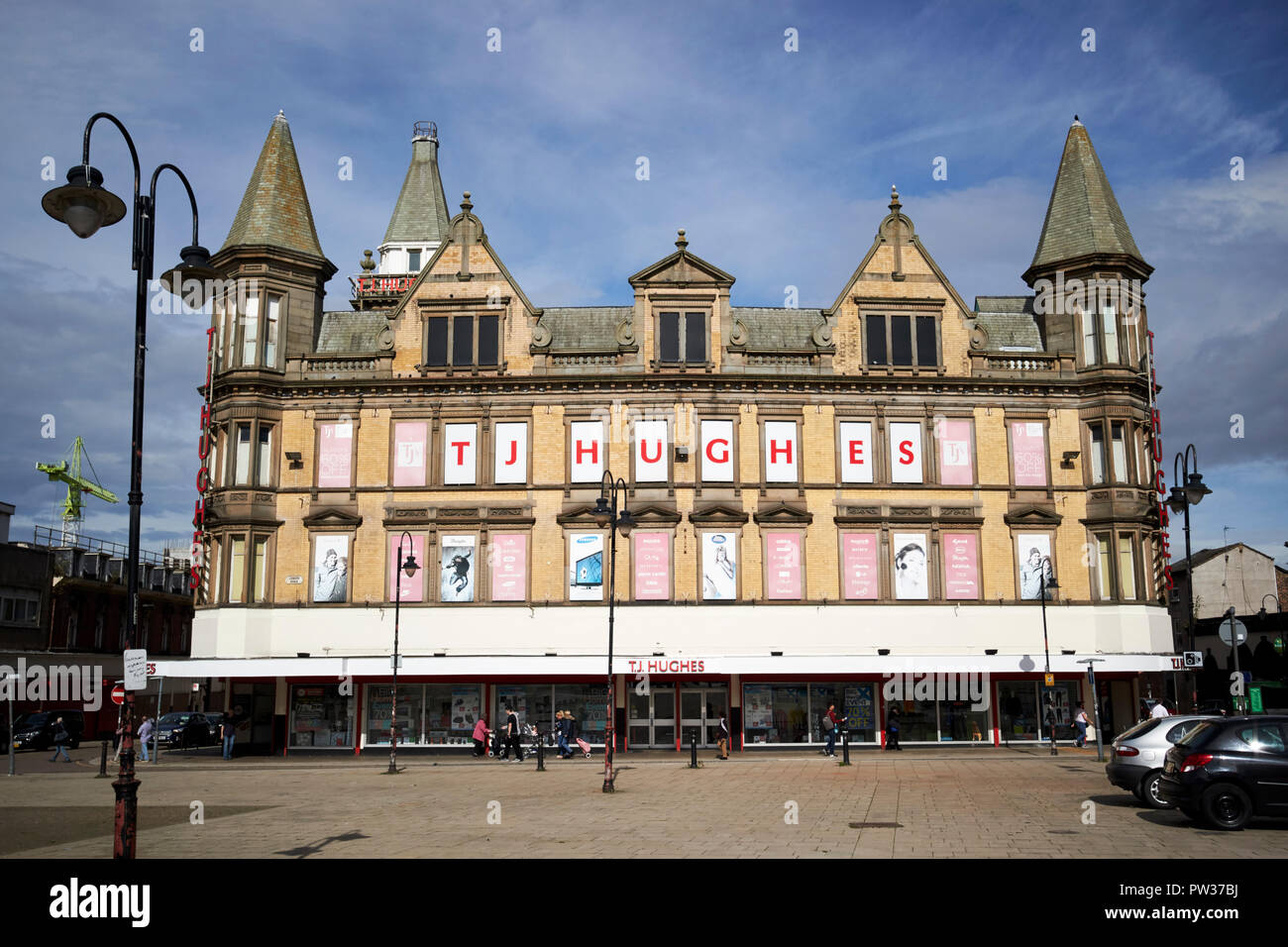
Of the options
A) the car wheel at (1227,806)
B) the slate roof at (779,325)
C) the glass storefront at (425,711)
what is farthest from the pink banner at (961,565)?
the car wheel at (1227,806)

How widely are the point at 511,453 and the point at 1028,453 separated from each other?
62.6 feet

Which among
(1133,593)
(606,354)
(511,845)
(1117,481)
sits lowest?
(511,845)

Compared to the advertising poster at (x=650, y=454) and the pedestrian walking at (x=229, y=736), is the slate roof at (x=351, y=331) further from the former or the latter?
the pedestrian walking at (x=229, y=736)

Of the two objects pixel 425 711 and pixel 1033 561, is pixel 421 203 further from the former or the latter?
pixel 1033 561

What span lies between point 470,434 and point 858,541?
1468cm

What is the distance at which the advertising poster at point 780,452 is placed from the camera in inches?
1623

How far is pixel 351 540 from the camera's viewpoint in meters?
41.0

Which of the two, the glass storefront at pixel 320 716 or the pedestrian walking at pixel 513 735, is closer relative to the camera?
the pedestrian walking at pixel 513 735

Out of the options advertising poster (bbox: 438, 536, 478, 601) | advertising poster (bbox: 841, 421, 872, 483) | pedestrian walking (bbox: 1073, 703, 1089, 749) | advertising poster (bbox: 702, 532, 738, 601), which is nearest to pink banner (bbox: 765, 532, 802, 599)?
advertising poster (bbox: 702, 532, 738, 601)

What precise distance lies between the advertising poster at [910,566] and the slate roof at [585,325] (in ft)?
42.6

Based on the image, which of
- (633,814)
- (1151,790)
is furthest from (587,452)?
(1151,790)

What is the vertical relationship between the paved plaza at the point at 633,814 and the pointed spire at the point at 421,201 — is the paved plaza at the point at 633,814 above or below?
below

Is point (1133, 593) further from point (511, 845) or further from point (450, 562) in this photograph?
point (511, 845)
